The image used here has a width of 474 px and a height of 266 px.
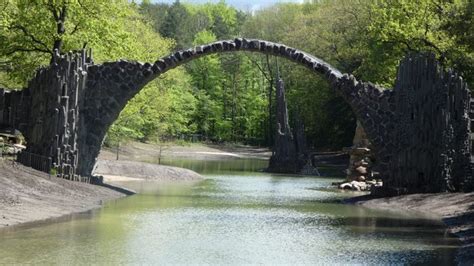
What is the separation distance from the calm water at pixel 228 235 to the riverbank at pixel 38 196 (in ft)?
2.11

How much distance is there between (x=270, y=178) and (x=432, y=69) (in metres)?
18.2

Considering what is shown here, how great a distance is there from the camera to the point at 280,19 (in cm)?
9194

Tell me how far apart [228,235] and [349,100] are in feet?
43.1

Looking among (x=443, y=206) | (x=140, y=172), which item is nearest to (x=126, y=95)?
(x=140, y=172)

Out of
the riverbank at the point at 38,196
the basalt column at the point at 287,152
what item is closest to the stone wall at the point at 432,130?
the riverbank at the point at 38,196

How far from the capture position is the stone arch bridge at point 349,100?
29.3m

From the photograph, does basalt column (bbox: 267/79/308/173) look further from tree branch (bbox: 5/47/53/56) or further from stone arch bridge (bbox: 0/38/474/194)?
tree branch (bbox: 5/47/53/56)

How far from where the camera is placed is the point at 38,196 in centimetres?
2344

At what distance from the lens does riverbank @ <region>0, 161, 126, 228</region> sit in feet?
67.9

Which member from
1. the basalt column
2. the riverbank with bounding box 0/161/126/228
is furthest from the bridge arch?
the basalt column

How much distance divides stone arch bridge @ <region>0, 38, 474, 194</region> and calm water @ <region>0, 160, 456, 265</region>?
2885 millimetres

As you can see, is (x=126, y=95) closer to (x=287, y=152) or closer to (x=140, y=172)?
(x=140, y=172)

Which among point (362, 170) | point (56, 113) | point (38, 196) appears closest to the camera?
point (38, 196)

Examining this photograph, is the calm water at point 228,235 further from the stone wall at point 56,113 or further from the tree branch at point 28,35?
the tree branch at point 28,35
